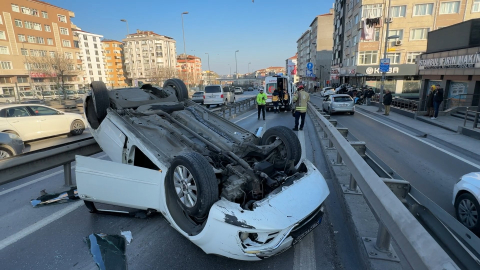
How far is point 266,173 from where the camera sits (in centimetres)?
336

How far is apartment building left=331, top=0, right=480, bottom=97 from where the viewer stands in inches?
1237

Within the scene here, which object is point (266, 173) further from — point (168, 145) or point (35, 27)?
point (35, 27)

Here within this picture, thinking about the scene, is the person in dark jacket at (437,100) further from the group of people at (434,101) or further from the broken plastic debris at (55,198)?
the broken plastic debris at (55,198)

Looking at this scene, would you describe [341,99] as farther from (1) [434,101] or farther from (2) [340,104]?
(1) [434,101]

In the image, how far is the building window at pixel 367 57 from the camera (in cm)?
3509

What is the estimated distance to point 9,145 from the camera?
6406mm

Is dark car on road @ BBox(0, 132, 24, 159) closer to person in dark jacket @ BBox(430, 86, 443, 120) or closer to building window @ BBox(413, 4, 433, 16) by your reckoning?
person in dark jacket @ BBox(430, 86, 443, 120)

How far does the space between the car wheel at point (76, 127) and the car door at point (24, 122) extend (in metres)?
1.20

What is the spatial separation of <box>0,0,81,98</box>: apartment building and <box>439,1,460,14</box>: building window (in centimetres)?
5828

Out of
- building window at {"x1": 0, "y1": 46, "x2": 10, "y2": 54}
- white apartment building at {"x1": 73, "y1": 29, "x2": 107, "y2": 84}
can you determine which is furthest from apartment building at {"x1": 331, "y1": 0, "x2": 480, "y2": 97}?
white apartment building at {"x1": 73, "y1": 29, "x2": 107, "y2": 84}

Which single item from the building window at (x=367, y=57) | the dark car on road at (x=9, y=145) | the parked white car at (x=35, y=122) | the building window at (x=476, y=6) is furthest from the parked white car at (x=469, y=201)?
the building window at (x=476, y=6)

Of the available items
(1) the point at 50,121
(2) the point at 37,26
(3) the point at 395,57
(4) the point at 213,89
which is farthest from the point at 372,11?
(2) the point at 37,26

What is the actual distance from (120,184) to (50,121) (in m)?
8.34

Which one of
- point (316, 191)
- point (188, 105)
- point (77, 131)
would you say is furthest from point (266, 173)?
point (77, 131)
